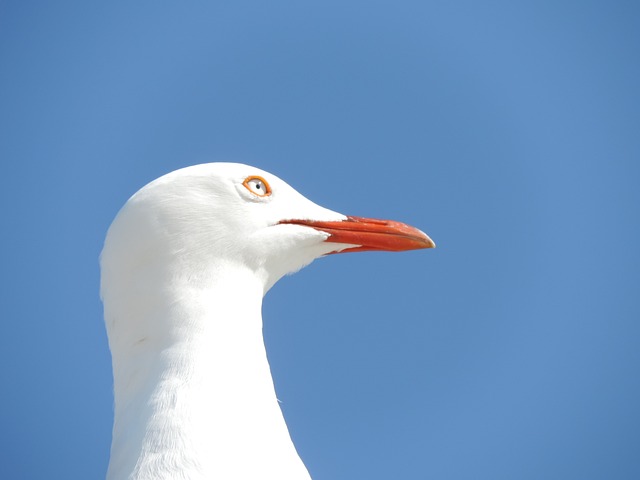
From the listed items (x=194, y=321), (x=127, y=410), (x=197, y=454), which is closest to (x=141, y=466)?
(x=197, y=454)

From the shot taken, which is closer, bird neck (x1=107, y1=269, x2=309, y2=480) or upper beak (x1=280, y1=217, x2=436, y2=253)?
bird neck (x1=107, y1=269, x2=309, y2=480)

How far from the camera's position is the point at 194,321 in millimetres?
4008

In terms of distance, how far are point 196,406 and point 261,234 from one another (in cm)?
129

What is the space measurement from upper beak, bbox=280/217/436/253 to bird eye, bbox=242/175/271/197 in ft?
1.00

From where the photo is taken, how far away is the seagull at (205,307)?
137 inches

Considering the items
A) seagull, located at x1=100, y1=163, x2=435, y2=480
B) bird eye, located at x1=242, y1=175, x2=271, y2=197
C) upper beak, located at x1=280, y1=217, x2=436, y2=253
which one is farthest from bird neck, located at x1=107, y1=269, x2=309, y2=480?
upper beak, located at x1=280, y1=217, x2=436, y2=253

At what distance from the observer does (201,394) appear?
3648 mm

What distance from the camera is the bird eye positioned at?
4.73 meters

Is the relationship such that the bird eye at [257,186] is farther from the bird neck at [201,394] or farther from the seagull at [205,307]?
the bird neck at [201,394]

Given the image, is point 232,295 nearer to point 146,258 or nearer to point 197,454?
point 146,258

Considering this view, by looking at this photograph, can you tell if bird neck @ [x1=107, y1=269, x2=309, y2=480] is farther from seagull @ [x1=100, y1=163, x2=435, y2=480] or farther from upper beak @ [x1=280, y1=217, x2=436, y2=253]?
upper beak @ [x1=280, y1=217, x2=436, y2=253]

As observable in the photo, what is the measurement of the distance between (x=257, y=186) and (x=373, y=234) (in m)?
0.77

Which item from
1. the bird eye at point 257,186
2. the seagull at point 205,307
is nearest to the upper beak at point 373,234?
the seagull at point 205,307

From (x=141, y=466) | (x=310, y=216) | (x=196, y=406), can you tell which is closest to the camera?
(x=141, y=466)
